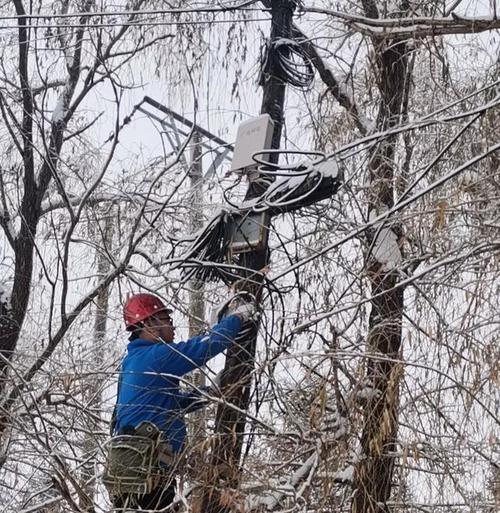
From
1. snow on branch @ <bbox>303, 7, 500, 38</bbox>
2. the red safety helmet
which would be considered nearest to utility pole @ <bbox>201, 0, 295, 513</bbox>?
the red safety helmet

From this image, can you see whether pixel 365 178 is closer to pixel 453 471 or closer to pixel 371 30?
Result: pixel 371 30

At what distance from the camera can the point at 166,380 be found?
16.5ft

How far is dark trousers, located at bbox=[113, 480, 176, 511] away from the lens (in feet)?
16.3

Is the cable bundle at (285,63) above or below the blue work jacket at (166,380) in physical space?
above

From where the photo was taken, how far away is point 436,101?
6.21 metres

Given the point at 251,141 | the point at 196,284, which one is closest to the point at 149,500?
the point at 251,141

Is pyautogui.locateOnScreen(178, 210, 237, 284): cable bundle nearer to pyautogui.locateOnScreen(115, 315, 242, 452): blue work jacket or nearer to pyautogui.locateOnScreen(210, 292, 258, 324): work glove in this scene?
pyautogui.locateOnScreen(210, 292, 258, 324): work glove

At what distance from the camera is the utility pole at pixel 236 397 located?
4.59 meters

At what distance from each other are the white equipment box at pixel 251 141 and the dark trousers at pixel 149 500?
5.26ft

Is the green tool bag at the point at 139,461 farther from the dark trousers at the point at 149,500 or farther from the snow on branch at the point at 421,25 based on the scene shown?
the snow on branch at the point at 421,25

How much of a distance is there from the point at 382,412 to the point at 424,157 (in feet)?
5.78

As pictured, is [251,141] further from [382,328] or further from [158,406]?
[158,406]

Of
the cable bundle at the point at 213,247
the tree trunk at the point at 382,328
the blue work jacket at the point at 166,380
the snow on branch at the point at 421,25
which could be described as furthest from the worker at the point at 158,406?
the snow on branch at the point at 421,25

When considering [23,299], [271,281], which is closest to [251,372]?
[271,281]
